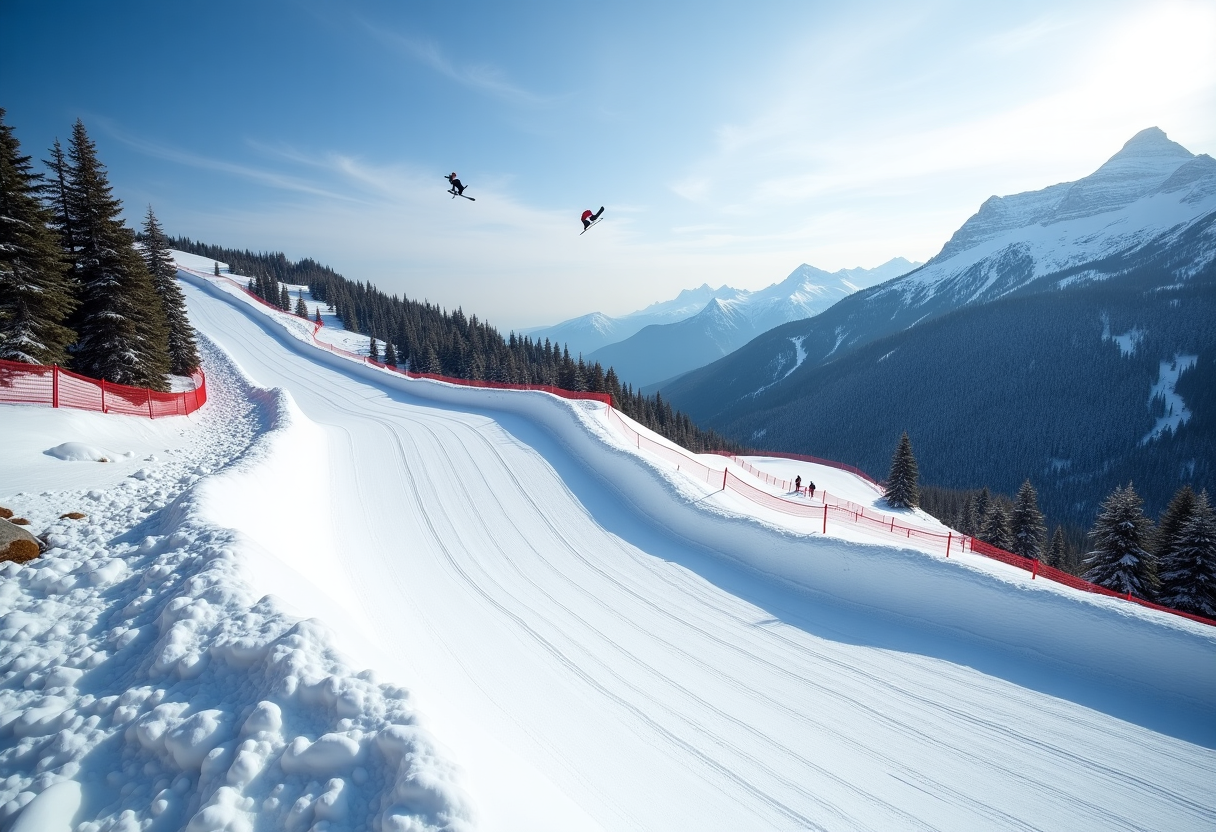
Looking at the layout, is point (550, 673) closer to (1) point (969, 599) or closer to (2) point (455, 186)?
(1) point (969, 599)

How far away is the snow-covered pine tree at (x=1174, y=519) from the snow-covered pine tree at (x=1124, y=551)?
0.76 m

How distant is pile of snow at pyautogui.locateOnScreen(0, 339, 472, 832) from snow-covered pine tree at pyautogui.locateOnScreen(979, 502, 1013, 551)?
130 feet

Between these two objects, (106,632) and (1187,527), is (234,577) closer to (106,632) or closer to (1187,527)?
(106,632)

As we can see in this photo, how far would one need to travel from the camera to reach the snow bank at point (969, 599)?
19.1 ft

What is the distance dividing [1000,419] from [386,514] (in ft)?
566

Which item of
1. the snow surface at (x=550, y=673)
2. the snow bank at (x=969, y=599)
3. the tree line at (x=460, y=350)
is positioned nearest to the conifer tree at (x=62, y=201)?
the snow surface at (x=550, y=673)

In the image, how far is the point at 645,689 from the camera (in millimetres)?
5672

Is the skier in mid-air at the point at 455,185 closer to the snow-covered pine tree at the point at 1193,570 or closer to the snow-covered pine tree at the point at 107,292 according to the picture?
the snow-covered pine tree at the point at 107,292

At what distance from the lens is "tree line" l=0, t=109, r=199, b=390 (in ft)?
41.7

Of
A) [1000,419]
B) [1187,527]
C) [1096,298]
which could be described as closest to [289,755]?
[1187,527]

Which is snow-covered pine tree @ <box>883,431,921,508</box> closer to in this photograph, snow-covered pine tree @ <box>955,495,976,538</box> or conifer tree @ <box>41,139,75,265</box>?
snow-covered pine tree @ <box>955,495,976,538</box>

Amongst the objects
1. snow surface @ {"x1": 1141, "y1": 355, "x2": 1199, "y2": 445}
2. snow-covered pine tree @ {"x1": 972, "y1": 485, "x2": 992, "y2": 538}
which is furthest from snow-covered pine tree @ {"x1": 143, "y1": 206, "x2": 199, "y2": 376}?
snow surface @ {"x1": 1141, "y1": 355, "x2": 1199, "y2": 445}

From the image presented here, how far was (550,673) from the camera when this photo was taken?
231 inches

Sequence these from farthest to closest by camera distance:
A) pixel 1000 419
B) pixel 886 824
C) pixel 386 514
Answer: pixel 1000 419, pixel 386 514, pixel 886 824
